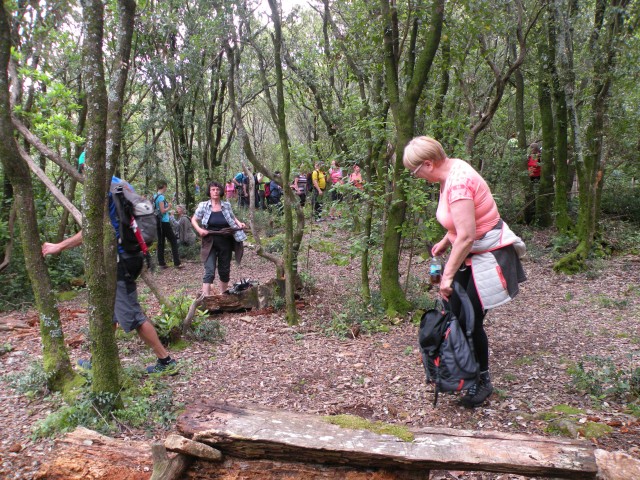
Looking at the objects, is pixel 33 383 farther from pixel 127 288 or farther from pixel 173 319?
pixel 173 319

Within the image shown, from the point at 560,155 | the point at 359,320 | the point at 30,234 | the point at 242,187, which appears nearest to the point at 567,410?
the point at 359,320

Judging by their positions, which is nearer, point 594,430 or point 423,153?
point 594,430

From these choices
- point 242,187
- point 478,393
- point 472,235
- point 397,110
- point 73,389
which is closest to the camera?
point 472,235

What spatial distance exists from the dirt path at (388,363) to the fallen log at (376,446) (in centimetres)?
76

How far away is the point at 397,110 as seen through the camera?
6117 millimetres

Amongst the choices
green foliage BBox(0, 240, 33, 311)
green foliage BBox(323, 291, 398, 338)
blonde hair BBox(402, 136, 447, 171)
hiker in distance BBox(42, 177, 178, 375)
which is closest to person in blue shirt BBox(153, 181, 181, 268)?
green foliage BBox(0, 240, 33, 311)

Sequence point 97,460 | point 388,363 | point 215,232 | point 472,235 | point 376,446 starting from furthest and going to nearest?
1. point 215,232
2. point 388,363
3. point 472,235
4. point 97,460
5. point 376,446

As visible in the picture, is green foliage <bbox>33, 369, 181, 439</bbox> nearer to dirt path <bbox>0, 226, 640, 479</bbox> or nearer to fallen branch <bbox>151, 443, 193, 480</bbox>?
dirt path <bbox>0, 226, 640, 479</bbox>

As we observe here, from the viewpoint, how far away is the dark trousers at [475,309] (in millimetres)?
3428

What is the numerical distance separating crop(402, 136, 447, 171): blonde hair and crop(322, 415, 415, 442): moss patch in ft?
6.18

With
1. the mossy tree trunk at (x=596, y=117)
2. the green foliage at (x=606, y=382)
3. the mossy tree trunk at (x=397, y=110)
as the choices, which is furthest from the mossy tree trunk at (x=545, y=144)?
the green foliage at (x=606, y=382)

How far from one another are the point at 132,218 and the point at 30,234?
865mm

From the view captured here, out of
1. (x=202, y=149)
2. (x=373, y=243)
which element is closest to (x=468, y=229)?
(x=373, y=243)

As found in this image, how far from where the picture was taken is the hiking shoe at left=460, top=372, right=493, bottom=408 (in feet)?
11.8
